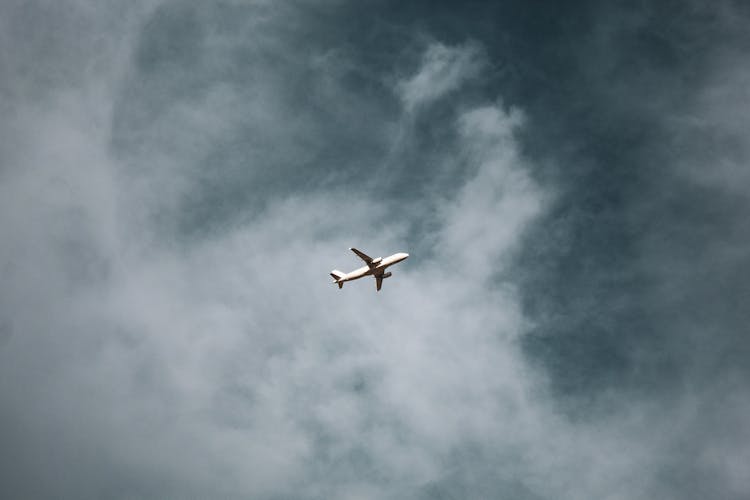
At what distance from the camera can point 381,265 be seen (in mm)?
193750
